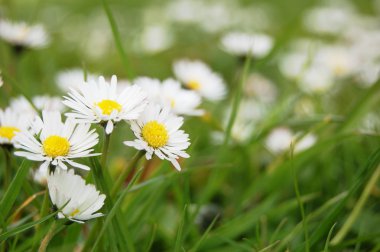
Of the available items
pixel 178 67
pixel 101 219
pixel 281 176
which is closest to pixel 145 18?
pixel 178 67

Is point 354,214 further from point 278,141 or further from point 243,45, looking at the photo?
point 243,45

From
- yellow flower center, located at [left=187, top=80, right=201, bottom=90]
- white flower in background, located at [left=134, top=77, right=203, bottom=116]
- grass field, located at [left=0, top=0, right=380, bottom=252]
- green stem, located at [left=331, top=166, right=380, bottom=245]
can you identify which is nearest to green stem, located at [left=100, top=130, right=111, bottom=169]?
grass field, located at [left=0, top=0, right=380, bottom=252]

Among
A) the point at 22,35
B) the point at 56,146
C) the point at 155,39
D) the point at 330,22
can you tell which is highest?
the point at 22,35

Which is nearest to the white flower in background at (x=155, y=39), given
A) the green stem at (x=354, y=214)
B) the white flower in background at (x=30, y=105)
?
the white flower in background at (x=30, y=105)

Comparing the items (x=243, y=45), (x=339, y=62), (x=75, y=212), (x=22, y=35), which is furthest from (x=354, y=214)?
(x=339, y=62)

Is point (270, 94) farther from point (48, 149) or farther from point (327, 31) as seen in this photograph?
point (48, 149)
